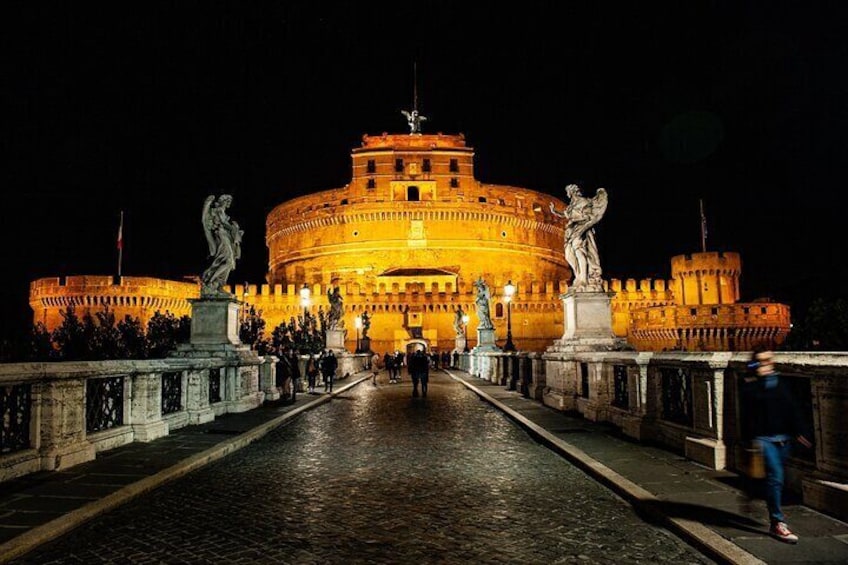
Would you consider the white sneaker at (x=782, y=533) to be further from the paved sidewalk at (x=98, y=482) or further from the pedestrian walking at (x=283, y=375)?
the pedestrian walking at (x=283, y=375)

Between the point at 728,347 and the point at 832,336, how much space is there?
31.5 feet

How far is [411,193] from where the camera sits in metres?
63.9

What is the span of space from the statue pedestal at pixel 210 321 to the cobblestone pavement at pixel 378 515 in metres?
4.29

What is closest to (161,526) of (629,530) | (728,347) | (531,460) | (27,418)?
(27,418)

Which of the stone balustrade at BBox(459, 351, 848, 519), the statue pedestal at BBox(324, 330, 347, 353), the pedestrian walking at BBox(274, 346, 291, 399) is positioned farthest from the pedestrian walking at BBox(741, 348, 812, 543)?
the statue pedestal at BBox(324, 330, 347, 353)

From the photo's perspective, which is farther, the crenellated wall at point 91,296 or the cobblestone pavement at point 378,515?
the crenellated wall at point 91,296

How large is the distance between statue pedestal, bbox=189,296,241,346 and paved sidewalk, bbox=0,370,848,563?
3206 millimetres

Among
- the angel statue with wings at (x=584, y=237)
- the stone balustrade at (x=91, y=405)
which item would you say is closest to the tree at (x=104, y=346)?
the stone balustrade at (x=91, y=405)

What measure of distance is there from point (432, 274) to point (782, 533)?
172 ft

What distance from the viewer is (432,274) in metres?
56.2

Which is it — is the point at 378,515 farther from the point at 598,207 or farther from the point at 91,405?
the point at 598,207

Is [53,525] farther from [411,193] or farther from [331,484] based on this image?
[411,193]

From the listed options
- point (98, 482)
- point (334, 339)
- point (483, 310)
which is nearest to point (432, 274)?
point (334, 339)

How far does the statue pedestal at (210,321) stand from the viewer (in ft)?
39.4
